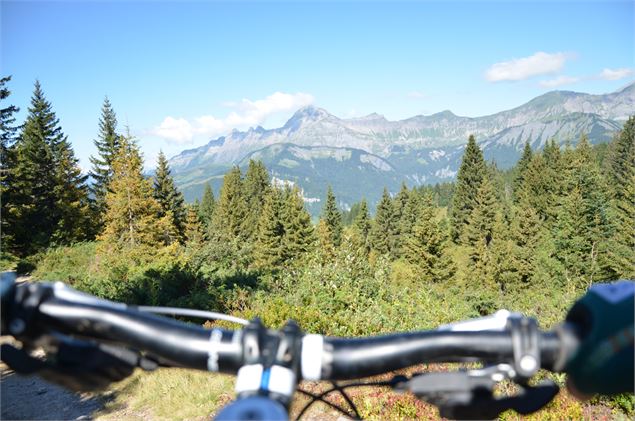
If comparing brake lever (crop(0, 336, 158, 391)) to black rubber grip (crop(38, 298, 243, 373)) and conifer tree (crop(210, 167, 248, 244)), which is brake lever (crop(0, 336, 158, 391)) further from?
conifer tree (crop(210, 167, 248, 244))

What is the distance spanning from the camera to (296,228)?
157ft

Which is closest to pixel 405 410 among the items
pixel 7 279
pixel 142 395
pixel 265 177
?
pixel 142 395

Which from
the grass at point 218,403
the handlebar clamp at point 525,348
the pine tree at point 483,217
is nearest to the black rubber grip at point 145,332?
the handlebar clamp at point 525,348

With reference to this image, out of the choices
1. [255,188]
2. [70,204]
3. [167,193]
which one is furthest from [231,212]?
[70,204]

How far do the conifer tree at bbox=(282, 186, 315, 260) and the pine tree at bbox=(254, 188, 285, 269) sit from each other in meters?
0.78

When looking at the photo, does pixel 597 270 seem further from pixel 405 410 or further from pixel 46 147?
pixel 46 147

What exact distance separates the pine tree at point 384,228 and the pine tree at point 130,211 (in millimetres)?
50834

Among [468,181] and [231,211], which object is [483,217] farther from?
[231,211]

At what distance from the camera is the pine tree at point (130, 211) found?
86.1ft

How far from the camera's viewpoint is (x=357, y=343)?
1.14 metres

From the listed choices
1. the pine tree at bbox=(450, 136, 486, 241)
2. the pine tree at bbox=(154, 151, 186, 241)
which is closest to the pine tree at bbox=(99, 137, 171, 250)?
the pine tree at bbox=(154, 151, 186, 241)

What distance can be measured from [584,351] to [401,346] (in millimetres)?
455

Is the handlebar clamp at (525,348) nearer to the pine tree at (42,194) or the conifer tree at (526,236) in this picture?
the pine tree at (42,194)

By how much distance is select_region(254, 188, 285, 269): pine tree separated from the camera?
47.3 m
